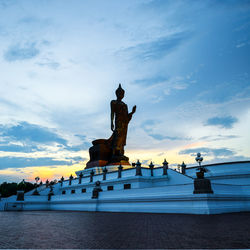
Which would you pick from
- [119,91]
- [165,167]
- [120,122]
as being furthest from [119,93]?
[165,167]

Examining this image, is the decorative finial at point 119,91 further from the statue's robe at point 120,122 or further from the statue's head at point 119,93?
the statue's robe at point 120,122

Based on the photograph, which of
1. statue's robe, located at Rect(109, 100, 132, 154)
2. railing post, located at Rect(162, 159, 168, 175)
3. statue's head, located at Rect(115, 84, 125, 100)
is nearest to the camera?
railing post, located at Rect(162, 159, 168, 175)

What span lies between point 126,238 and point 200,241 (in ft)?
7.71

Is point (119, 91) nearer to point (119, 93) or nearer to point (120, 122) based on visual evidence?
point (119, 93)

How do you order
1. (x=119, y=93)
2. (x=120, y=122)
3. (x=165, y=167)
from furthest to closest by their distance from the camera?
(x=119, y=93) → (x=120, y=122) → (x=165, y=167)

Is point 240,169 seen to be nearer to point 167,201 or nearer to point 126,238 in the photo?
point 167,201

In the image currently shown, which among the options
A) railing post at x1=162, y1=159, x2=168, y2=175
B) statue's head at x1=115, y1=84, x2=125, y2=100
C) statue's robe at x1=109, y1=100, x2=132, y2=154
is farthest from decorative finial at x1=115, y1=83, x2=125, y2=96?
railing post at x1=162, y1=159, x2=168, y2=175

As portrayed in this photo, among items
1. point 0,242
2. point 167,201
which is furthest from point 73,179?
point 0,242

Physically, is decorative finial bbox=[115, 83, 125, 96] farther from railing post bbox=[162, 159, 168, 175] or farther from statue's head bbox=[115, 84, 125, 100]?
railing post bbox=[162, 159, 168, 175]

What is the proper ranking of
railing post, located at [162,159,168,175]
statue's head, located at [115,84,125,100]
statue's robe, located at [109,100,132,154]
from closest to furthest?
1. railing post, located at [162,159,168,175]
2. statue's robe, located at [109,100,132,154]
3. statue's head, located at [115,84,125,100]

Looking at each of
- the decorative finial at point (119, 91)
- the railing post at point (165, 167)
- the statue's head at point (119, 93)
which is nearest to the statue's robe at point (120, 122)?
the statue's head at point (119, 93)

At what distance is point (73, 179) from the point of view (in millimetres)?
43469

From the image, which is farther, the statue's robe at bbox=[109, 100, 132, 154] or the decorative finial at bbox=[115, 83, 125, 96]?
the decorative finial at bbox=[115, 83, 125, 96]

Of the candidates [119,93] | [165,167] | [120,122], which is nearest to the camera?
[165,167]
